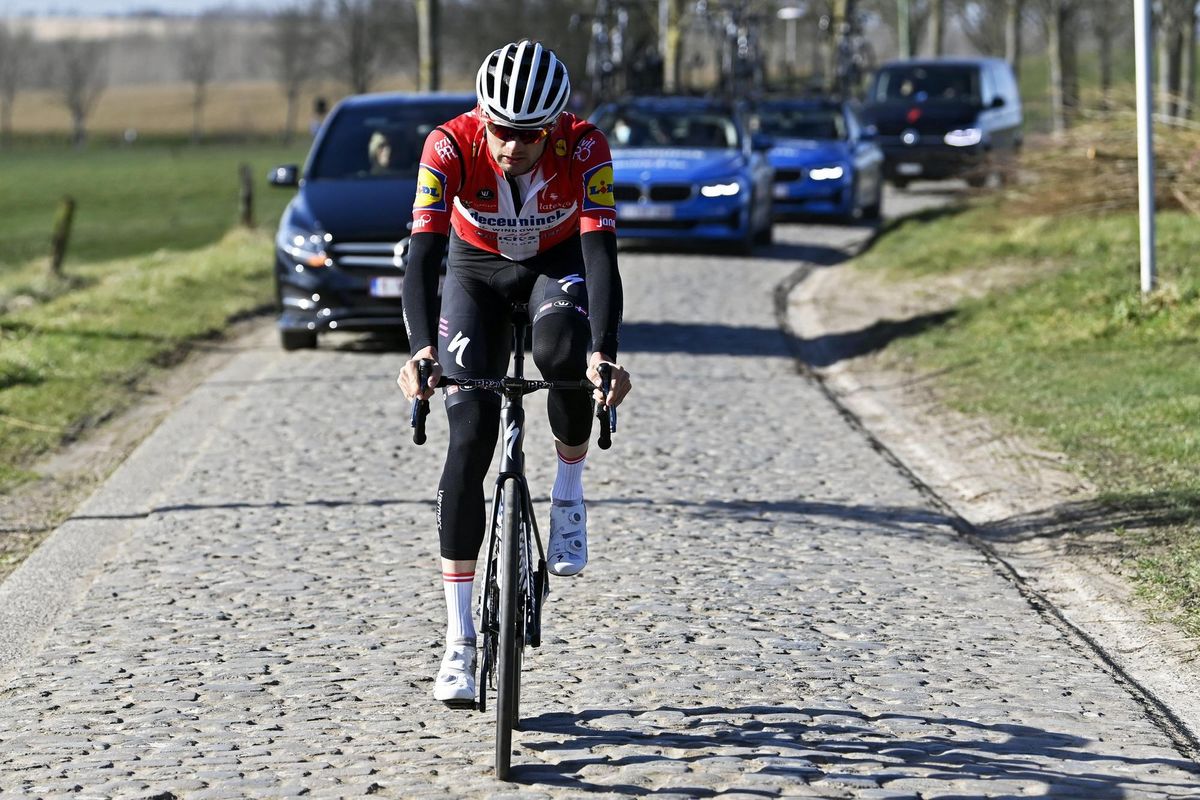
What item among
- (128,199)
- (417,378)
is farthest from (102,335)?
(128,199)

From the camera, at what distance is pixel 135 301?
59.0 feet

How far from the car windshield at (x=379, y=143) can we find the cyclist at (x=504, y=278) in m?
9.71

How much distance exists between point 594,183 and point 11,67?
155010mm

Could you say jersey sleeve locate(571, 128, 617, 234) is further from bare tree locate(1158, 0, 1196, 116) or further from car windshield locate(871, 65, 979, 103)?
bare tree locate(1158, 0, 1196, 116)

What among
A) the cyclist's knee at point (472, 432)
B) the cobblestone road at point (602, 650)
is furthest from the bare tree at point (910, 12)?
the cyclist's knee at point (472, 432)

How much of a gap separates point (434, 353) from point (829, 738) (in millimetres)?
1517

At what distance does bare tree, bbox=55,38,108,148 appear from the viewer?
137 meters

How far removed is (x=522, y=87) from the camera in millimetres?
5148

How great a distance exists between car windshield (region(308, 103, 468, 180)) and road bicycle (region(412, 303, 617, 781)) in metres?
10.2

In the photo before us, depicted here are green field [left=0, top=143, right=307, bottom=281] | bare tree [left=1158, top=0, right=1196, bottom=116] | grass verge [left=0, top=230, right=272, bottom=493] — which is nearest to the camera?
grass verge [left=0, top=230, right=272, bottom=493]

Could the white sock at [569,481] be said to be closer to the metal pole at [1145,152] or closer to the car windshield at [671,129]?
the metal pole at [1145,152]

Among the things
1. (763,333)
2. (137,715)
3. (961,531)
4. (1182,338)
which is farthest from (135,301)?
(137,715)

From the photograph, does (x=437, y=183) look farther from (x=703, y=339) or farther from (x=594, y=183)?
(x=703, y=339)

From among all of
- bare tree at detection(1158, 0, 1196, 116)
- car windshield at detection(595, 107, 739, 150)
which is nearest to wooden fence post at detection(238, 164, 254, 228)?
car windshield at detection(595, 107, 739, 150)
